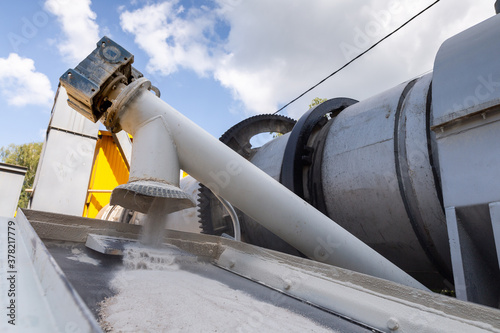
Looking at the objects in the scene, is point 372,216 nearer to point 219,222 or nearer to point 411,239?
point 411,239

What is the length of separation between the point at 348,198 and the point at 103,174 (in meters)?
4.56

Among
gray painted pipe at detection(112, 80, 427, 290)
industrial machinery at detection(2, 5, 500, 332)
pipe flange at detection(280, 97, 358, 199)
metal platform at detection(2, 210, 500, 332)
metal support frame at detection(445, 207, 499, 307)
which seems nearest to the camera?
metal platform at detection(2, 210, 500, 332)

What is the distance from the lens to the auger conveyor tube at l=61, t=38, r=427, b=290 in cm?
158

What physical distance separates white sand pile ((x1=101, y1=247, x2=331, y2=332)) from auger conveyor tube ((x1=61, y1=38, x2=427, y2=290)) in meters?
0.49

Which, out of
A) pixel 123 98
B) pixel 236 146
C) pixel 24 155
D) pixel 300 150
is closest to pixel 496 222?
pixel 300 150

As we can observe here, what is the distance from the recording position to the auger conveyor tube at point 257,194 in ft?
5.20

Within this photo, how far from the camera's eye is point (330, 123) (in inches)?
93.4

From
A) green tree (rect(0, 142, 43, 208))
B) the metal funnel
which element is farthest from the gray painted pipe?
green tree (rect(0, 142, 43, 208))

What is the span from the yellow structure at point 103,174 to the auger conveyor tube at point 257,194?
12.6 feet

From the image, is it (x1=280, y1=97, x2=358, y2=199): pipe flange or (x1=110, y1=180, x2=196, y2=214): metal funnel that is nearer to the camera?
(x1=110, y1=180, x2=196, y2=214): metal funnel

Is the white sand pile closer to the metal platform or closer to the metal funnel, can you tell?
the metal platform

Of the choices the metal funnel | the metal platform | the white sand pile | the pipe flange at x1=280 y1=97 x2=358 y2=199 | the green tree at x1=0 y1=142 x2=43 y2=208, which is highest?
the green tree at x1=0 y1=142 x2=43 y2=208

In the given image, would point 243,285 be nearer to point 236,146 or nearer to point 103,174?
point 236,146

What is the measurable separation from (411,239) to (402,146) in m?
0.51
